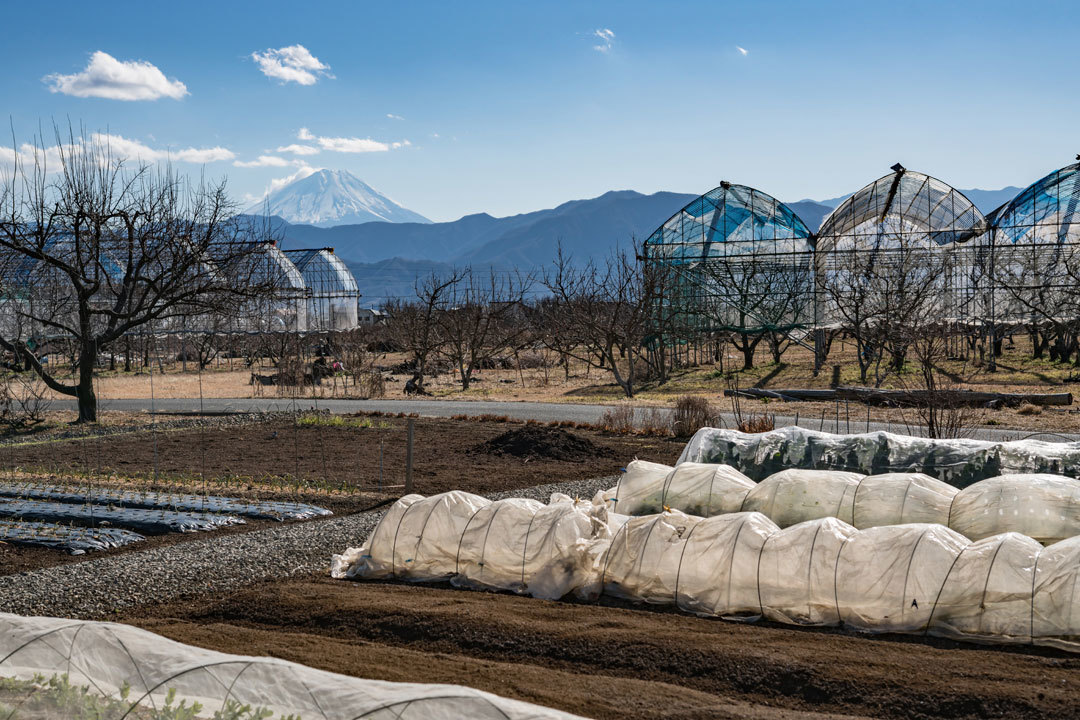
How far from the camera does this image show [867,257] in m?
30.0

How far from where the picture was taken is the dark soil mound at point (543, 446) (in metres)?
15.4

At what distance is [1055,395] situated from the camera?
65.1 feet

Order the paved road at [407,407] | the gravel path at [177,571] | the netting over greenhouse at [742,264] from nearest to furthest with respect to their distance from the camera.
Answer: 1. the gravel path at [177,571]
2. the paved road at [407,407]
3. the netting over greenhouse at [742,264]

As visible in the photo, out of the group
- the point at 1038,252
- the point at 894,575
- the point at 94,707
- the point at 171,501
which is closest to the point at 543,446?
the point at 171,501

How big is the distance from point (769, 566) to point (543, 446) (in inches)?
324

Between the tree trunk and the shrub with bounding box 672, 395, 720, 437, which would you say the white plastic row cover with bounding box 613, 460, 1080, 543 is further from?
the tree trunk

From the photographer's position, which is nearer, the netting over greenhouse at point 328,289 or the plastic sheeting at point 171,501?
the plastic sheeting at point 171,501

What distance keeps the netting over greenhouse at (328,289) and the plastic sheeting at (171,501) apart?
40533 millimetres

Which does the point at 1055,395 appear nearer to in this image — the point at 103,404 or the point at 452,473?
the point at 452,473

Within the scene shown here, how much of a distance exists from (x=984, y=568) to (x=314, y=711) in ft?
16.1

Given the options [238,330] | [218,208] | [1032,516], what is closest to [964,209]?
[218,208]

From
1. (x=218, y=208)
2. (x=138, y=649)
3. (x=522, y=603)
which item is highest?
(x=218, y=208)

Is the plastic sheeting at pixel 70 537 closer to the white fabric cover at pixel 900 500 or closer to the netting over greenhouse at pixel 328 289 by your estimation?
the white fabric cover at pixel 900 500

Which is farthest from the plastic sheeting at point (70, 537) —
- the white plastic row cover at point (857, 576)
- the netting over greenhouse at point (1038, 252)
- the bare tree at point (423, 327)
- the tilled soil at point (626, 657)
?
the netting over greenhouse at point (1038, 252)
